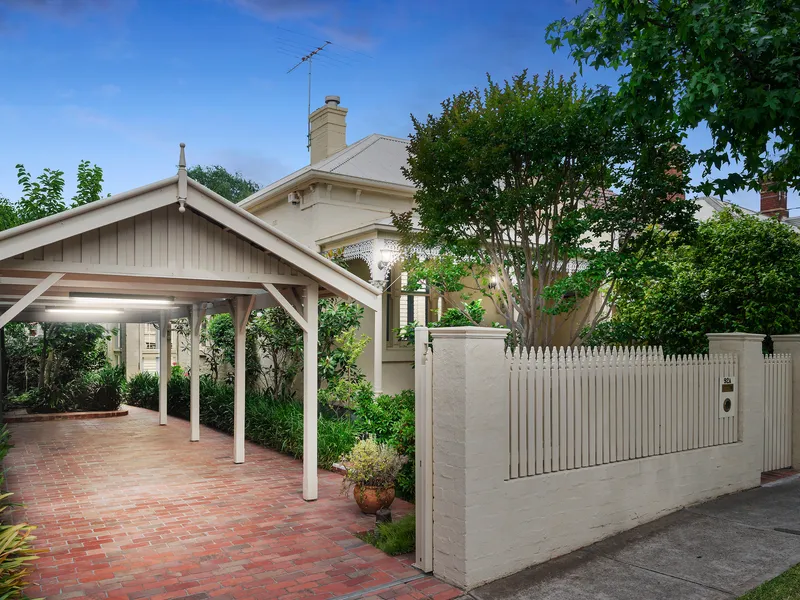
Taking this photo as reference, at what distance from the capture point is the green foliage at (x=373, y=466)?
7.52 meters

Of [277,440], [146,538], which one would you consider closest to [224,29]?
[277,440]

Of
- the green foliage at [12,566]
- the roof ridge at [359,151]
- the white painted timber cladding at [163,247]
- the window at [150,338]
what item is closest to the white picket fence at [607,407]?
the white painted timber cladding at [163,247]

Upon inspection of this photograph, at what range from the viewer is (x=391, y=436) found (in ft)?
28.4

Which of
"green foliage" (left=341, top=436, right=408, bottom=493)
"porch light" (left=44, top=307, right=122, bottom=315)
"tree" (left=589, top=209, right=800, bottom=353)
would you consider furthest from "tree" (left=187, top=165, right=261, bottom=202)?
"green foliage" (left=341, top=436, right=408, bottom=493)

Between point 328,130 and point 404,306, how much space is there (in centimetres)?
666

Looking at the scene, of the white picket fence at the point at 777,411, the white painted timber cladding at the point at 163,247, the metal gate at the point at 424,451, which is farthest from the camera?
the white picket fence at the point at 777,411

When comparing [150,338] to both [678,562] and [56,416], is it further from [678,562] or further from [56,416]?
[678,562]

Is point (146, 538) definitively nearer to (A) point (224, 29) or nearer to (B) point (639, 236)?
(B) point (639, 236)

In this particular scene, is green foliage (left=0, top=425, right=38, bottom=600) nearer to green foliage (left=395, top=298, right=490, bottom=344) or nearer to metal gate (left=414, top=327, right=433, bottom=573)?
metal gate (left=414, top=327, right=433, bottom=573)

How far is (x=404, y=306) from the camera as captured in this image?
15.3m

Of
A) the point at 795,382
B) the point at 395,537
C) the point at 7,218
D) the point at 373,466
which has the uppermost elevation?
the point at 7,218

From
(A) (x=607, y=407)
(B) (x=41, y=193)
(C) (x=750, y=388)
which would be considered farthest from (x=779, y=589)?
(B) (x=41, y=193)

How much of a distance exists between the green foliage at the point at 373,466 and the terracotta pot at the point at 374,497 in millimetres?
47

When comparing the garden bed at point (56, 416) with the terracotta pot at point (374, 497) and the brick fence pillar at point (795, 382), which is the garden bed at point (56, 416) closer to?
the terracotta pot at point (374, 497)
